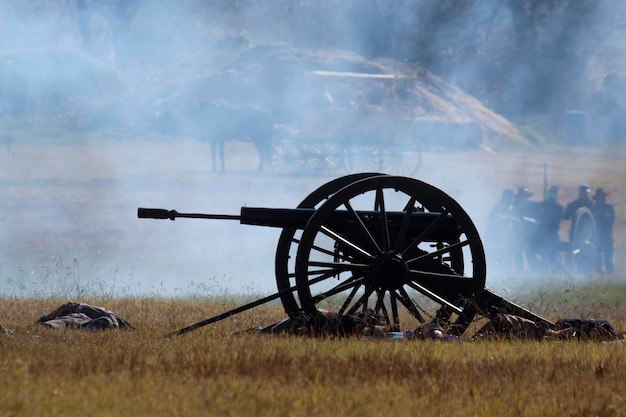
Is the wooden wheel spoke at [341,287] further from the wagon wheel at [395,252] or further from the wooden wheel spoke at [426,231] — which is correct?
the wooden wheel spoke at [426,231]

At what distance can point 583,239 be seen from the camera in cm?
2650

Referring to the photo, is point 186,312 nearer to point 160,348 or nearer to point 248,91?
point 160,348

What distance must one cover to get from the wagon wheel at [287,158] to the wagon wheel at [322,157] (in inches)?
10.3

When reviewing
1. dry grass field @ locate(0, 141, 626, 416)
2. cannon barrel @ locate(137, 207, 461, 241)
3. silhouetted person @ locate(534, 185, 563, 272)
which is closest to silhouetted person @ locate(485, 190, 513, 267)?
silhouetted person @ locate(534, 185, 563, 272)

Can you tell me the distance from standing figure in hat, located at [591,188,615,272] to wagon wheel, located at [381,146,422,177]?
54.7ft

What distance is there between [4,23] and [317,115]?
10.4m

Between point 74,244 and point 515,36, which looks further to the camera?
point 515,36

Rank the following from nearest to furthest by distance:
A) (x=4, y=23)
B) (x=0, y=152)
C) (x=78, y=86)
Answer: (x=0, y=152) → (x=4, y=23) → (x=78, y=86)

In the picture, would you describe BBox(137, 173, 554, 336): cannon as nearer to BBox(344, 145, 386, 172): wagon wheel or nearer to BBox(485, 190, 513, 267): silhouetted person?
BBox(485, 190, 513, 267): silhouetted person

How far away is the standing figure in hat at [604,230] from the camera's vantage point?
1022 inches

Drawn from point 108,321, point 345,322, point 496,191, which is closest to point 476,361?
point 345,322

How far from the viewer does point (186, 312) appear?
1298 cm

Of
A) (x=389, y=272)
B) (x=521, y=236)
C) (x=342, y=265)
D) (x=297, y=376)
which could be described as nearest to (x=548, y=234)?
(x=521, y=236)

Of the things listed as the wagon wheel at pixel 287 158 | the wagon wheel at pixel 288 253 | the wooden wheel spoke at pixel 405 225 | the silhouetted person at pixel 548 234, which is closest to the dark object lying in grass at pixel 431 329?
the wagon wheel at pixel 288 253
